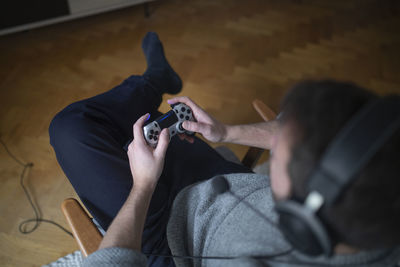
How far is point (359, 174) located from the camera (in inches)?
13.2

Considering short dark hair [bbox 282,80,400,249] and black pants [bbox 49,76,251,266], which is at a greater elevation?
short dark hair [bbox 282,80,400,249]

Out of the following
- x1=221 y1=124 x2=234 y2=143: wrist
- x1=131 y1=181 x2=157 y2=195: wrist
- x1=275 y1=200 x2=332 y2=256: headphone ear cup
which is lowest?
x1=221 y1=124 x2=234 y2=143: wrist

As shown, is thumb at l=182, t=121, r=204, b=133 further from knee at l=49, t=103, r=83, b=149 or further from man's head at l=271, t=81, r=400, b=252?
man's head at l=271, t=81, r=400, b=252

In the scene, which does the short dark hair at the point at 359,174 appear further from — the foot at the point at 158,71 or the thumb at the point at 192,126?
the foot at the point at 158,71

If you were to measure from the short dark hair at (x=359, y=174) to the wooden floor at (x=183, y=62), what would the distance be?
103cm

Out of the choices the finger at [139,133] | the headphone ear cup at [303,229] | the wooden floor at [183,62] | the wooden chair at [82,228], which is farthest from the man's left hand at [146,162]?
the wooden floor at [183,62]

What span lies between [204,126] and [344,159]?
0.49 m

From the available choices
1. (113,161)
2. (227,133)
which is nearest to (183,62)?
(227,133)

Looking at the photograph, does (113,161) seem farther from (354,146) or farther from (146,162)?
(354,146)

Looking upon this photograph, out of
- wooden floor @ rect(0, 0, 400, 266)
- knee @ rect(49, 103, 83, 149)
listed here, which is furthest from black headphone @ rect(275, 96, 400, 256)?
wooden floor @ rect(0, 0, 400, 266)

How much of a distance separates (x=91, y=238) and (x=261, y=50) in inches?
61.9

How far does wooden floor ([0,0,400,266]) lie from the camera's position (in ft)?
4.09

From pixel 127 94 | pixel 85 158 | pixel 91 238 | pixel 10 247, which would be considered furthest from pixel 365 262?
pixel 10 247

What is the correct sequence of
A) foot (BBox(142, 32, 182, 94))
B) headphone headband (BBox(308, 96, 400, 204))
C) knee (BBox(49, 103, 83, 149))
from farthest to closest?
foot (BBox(142, 32, 182, 94)) → knee (BBox(49, 103, 83, 149)) → headphone headband (BBox(308, 96, 400, 204))
